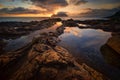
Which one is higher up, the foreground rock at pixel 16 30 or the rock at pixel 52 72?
the rock at pixel 52 72

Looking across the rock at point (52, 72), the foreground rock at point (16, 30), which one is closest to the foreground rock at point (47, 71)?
the rock at point (52, 72)

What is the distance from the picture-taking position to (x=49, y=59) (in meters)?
7.78

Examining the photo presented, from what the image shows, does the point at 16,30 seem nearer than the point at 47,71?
No

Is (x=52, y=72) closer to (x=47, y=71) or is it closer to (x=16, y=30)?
(x=47, y=71)

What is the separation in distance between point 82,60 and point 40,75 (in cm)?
507

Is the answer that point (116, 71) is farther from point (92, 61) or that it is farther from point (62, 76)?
point (62, 76)

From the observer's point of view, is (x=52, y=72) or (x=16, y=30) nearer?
(x=52, y=72)

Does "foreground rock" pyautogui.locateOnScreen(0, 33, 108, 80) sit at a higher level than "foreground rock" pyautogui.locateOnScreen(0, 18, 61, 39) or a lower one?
higher

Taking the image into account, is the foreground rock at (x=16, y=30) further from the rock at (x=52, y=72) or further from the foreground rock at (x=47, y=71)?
the rock at (x=52, y=72)

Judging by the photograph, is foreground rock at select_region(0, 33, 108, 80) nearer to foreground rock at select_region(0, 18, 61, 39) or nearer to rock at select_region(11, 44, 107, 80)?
rock at select_region(11, 44, 107, 80)

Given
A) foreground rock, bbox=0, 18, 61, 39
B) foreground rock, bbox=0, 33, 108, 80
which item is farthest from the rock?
foreground rock, bbox=0, 18, 61, 39

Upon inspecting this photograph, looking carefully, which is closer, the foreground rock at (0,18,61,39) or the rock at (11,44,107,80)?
the rock at (11,44,107,80)

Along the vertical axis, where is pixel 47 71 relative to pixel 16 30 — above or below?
above

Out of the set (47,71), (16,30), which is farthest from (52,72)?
(16,30)
